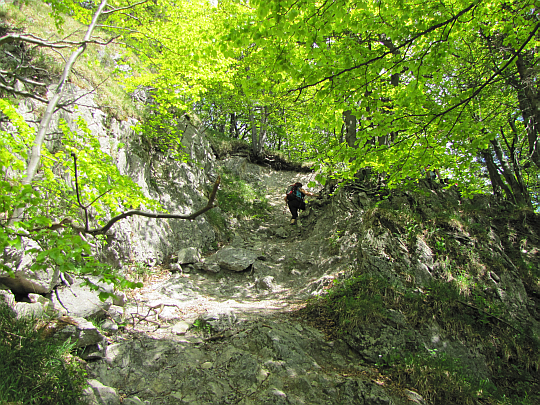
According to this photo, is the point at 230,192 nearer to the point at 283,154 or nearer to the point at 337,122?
the point at 283,154

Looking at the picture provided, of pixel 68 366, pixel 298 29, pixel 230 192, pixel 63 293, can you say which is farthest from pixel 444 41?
pixel 230 192

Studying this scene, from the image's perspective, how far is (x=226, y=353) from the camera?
4270 millimetres

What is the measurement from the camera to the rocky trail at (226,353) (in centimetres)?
349

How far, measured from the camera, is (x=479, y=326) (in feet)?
18.1

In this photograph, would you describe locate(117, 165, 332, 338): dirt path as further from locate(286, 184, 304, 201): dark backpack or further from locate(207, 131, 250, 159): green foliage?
locate(207, 131, 250, 159): green foliage

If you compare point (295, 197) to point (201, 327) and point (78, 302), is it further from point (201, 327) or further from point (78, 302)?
point (78, 302)

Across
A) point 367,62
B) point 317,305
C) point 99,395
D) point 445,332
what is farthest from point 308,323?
point 367,62

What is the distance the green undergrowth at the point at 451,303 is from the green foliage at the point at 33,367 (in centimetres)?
433

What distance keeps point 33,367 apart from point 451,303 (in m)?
7.12

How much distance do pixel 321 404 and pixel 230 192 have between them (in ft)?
37.5

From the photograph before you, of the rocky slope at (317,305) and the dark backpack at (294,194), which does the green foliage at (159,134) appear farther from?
the dark backpack at (294,194)

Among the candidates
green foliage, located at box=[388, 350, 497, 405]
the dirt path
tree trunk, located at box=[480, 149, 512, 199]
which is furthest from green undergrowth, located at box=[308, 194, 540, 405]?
tree trunk, located at box=[480, 149, 512, 199]

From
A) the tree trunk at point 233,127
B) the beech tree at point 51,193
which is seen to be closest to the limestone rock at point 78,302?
the beech tree at point 51,193

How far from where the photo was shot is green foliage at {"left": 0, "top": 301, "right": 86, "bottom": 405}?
7.84 feet
